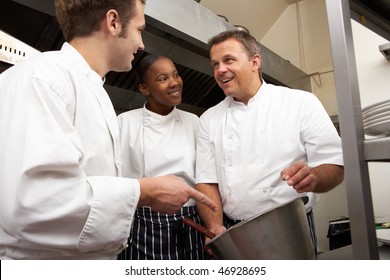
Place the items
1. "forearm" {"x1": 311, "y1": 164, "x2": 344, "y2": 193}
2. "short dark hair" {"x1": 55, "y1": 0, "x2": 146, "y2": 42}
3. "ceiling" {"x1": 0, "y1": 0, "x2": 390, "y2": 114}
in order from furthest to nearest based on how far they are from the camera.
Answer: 1. "forearm" {"x1": 311, "y1": 164, "x2": 344, "y2": 193}
2. "short dark hair" {"x1": 55, "y1": 0, "x2": 146, "y2": 42}
3. "ceiling" {"x1": 0, "y1": 0, "x2": 390, "y2": 114}

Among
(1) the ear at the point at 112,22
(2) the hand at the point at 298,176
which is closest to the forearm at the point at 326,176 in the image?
(2) the hand at the point at 298,176

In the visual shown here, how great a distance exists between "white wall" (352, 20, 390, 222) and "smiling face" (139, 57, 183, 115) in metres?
1.68

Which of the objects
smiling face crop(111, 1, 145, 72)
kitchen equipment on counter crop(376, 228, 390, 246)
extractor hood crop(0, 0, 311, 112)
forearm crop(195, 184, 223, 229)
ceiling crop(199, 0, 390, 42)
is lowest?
kitchen equipment on counter crop(376, 228, 390, 246)

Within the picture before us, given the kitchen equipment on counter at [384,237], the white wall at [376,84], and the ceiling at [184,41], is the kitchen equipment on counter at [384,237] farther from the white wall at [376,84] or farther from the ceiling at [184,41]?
the white wall at [376,84]

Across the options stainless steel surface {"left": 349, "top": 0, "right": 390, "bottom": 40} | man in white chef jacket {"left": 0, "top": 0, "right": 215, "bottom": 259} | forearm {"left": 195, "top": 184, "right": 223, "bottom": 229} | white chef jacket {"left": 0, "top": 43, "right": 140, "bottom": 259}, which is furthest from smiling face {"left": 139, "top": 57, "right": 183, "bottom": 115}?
stainless steel surface {"left": 349, "top": 0, "right": 390, "bottom": 40}

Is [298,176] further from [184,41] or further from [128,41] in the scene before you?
[184,41]

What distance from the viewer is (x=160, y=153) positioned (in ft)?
5.07

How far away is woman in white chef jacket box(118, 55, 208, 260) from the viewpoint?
1451mm

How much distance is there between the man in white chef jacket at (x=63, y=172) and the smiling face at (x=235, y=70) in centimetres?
67

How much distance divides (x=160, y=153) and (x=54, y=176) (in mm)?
912

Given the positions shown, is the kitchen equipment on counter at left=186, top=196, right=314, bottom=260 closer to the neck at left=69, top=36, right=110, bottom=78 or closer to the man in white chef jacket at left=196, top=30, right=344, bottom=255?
the man in white chef jacket at left=196, top=30, right=344, bottom=255

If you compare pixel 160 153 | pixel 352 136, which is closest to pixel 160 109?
pixel 160 153

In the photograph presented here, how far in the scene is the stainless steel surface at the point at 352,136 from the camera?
55 centimetres
